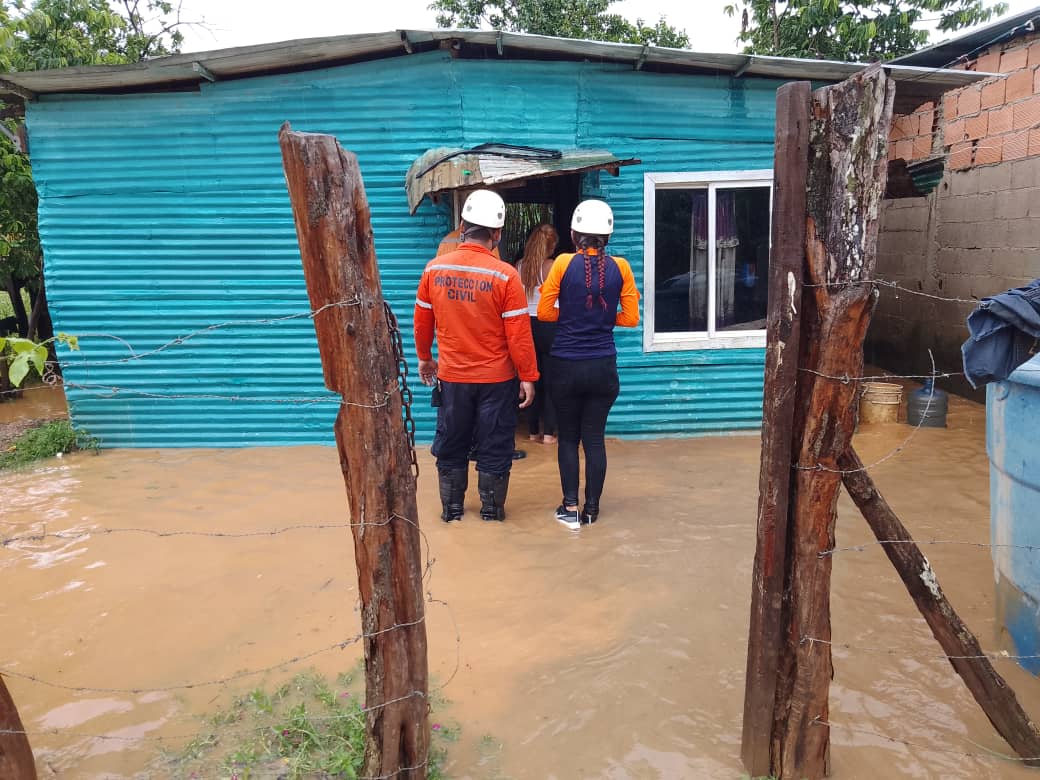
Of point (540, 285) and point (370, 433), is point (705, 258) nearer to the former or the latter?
point (540, 285)

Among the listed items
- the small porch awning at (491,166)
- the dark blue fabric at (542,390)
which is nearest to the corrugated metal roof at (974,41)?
the small porch awning at (491,166)

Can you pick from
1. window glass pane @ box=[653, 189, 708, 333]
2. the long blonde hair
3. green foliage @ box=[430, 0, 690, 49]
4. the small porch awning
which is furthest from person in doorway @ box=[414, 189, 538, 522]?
green foliage @ box=[430, 0, 690, 49]

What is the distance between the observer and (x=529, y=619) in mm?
3477

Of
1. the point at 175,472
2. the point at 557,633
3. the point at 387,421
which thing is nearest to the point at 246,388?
the point at 175,472

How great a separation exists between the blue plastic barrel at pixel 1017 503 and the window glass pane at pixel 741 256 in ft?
12.0

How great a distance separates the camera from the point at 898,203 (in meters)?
9.27

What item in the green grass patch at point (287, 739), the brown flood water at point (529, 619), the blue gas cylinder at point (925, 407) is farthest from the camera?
the blue gas cylinder at point (925, 407)

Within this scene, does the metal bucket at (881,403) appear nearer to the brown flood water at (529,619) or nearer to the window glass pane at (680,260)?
the brown flood water at (529,619)

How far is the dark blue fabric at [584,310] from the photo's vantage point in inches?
170

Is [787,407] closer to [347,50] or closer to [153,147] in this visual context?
[347,50]

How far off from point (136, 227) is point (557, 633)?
5108 millimetres

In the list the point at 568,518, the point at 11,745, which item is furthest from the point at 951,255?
the point at 11,745

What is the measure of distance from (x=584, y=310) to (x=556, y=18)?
44.4 feet

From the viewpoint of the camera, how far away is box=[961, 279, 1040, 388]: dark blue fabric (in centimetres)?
242
